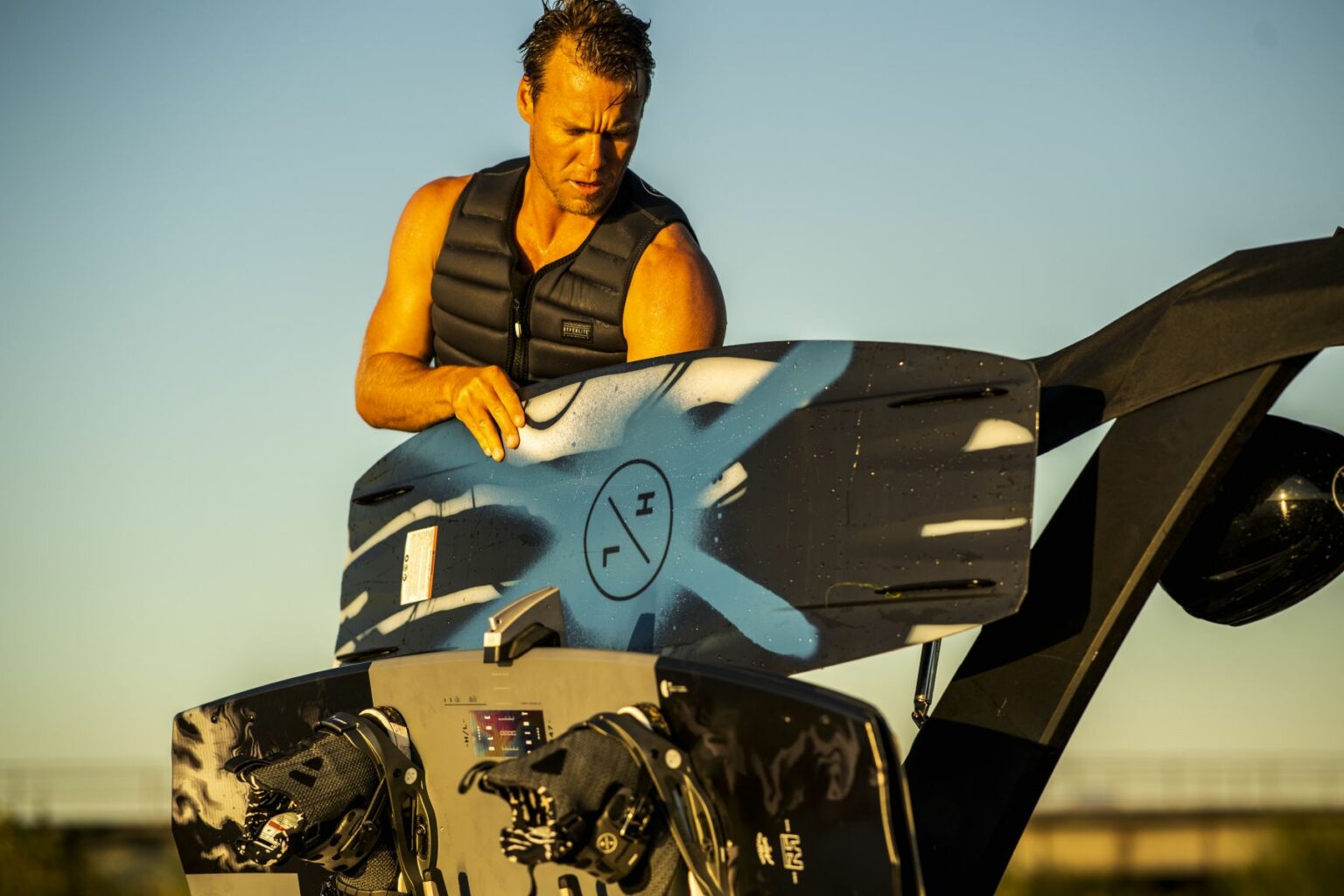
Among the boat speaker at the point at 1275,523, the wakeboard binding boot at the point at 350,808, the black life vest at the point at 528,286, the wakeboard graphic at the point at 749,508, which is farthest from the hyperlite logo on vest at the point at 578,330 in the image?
the boat speaker at the point at 1275,523

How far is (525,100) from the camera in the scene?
15.8ft

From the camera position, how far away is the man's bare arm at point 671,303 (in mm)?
4652

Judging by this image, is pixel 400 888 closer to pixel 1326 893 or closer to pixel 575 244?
pixel 575 244

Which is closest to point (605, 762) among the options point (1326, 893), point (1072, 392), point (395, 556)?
point (1072, 392)

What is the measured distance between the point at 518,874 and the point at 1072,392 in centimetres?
159

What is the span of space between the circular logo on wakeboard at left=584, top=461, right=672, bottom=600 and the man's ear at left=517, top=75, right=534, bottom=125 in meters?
1.20

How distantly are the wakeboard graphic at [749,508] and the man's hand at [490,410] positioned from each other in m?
0.04

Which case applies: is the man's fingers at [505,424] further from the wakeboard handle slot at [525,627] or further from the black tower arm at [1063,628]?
the black tower arm at [1063,628]

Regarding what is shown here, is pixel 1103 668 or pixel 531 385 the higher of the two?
pixel 531 385

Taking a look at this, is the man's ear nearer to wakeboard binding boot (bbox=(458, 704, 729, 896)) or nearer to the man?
the man

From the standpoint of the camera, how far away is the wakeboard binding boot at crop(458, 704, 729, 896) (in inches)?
127

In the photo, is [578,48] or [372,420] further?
[372,420]

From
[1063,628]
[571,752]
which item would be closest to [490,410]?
[571,752]

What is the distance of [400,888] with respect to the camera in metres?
3.90
